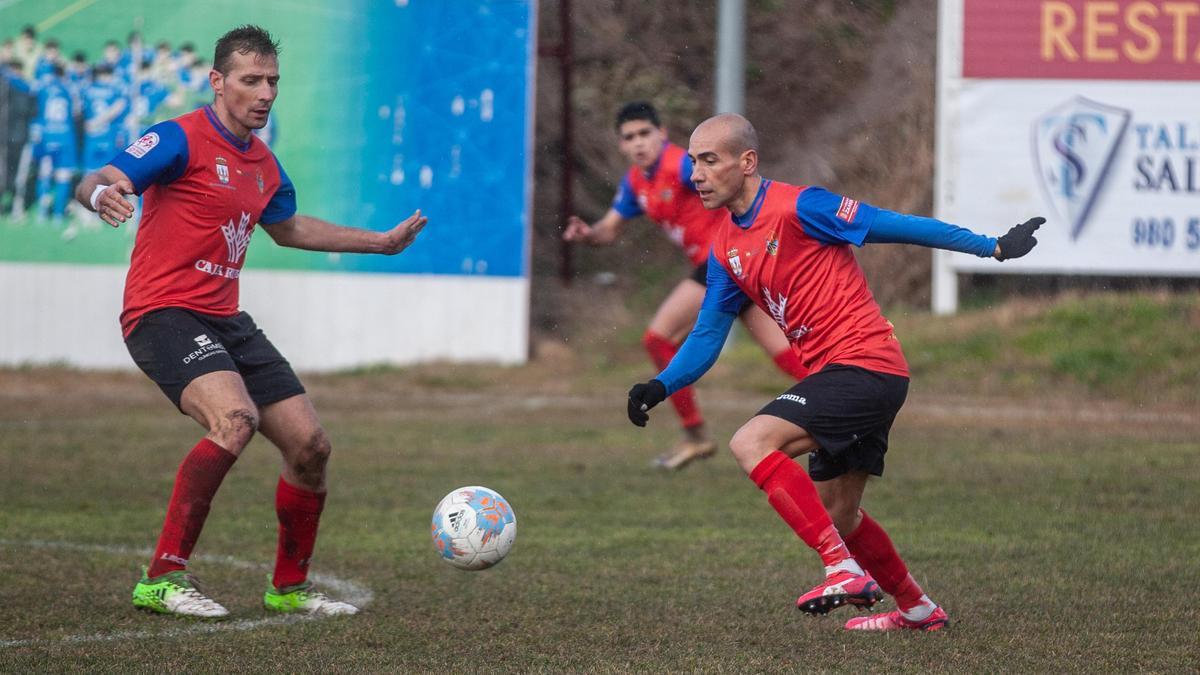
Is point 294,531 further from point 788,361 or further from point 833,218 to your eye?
point 788,361

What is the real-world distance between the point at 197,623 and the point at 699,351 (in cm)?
208

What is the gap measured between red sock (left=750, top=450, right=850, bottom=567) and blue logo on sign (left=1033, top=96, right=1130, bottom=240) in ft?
36.9

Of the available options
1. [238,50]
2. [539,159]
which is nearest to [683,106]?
[539,159]

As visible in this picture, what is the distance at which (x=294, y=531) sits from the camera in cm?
596

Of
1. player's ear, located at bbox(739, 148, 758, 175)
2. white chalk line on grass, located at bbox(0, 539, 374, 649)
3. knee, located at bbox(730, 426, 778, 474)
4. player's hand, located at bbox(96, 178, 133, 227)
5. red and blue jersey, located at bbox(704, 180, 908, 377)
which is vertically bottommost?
white chalk line on grass, located at bbox(0, 539, 374, 649)

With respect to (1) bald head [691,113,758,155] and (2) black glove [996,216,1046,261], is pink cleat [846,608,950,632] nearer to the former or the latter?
(2) black glove [996,216,1046,261]

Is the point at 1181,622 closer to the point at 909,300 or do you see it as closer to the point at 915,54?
the point at 909,300

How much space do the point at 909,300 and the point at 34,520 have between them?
1184cm

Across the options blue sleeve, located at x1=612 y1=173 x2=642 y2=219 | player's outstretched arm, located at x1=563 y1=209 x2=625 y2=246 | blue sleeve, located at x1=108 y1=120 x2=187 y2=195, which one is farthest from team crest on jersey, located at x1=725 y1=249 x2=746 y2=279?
blue sleeve, located at x1=612 y1=173 x2=642 y2=219

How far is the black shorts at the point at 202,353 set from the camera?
18.7 feet

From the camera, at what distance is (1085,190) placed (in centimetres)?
1547

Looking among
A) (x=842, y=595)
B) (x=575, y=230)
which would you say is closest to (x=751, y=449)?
(x=842, y=595)

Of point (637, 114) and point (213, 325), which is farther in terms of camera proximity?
point (637, 114)

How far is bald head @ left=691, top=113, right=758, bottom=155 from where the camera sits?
539 centimetres
